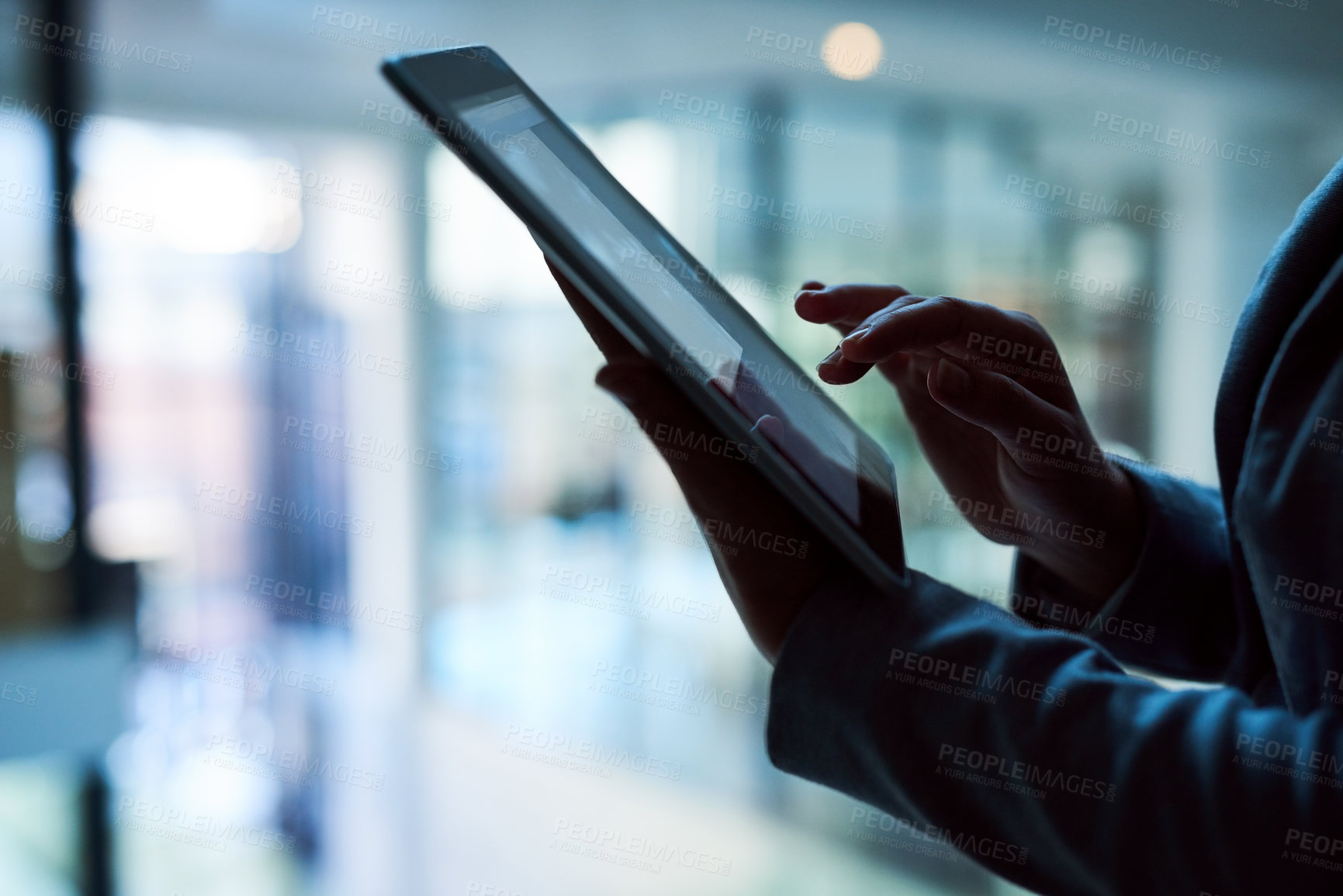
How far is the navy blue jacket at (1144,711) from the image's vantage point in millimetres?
385

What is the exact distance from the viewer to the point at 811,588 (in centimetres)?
49

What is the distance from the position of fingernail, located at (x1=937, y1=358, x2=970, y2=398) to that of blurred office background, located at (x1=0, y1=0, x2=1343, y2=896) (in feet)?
7.01

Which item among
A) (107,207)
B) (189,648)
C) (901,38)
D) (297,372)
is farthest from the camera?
(297,372)

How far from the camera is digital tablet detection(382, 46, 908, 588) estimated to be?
15.2 inches

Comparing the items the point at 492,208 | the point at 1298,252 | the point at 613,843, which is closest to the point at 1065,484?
the point at 1298,252

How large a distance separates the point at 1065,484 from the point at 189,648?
3.79 metres

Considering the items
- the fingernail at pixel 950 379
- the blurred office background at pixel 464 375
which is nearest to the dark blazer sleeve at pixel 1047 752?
the fingernail at pixel 950 379

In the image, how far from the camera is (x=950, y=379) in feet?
1.44

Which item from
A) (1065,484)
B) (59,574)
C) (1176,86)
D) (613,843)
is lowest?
(613,843)

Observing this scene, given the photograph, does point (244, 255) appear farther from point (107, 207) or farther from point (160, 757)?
point (160, 757)

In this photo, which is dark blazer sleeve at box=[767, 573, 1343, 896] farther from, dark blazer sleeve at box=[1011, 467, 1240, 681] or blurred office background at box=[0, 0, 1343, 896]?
blurred office background at box=[0, 0, 1343, 896]

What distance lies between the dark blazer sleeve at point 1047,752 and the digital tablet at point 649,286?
0.14ft

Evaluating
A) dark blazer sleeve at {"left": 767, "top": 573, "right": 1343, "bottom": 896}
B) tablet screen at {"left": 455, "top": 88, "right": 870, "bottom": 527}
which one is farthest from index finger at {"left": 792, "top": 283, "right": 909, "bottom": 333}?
dark blazer sleeve at {"left": 767, "top": 573, "right": 1343, "bottom": 896}

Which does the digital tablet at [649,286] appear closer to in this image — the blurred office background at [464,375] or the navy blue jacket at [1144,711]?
the navy blue jacket at [1144,711]
